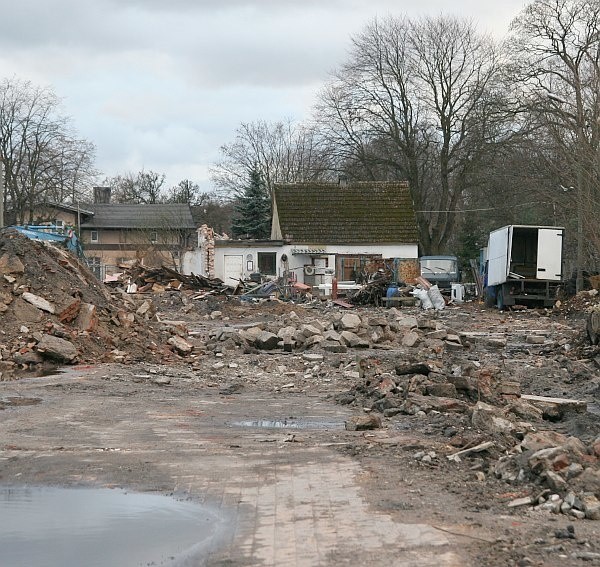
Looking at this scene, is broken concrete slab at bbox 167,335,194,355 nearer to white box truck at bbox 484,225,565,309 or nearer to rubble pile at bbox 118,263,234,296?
white box truck at bbox 484,225,565,309

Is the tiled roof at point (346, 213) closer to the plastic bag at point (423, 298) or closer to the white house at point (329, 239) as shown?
the white house at point (329, 239)

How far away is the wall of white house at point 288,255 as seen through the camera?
179ft

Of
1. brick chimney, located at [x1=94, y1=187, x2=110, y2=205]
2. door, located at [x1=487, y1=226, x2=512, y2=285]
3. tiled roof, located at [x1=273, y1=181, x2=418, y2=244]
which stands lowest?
door, located at [x1=487, y1=226, x2=512, y2=285]

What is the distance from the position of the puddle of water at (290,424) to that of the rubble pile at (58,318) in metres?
6.41

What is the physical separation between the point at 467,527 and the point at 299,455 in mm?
3034

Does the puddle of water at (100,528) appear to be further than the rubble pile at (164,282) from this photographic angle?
No

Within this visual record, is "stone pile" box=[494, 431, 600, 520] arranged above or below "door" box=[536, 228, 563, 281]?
below

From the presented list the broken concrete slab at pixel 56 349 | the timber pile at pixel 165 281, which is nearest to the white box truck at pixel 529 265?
the timber pile at pixel 165 281

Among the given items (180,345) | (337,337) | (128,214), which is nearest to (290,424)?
(180,345)

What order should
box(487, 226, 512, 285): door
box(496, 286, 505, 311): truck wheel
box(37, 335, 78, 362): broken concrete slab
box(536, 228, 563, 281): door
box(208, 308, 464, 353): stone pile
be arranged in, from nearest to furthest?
box(37, 335, 78, 362): broken concrete slab → box(208, 308, 464, 353): stone pile → box(536, 228, 563, 281): door → box(487, 226, 512, 285): door → box(496, 286, 505, 311): truck wheel

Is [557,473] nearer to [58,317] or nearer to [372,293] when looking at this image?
[58,317]

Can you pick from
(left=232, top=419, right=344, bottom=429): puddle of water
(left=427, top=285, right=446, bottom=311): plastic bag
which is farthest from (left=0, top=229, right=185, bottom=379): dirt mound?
(left=427, top=285, right=446, bottom=311): plastic bag

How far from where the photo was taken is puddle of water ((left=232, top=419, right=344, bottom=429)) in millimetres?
11031

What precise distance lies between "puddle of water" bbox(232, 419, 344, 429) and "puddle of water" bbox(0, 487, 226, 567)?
3.77m
